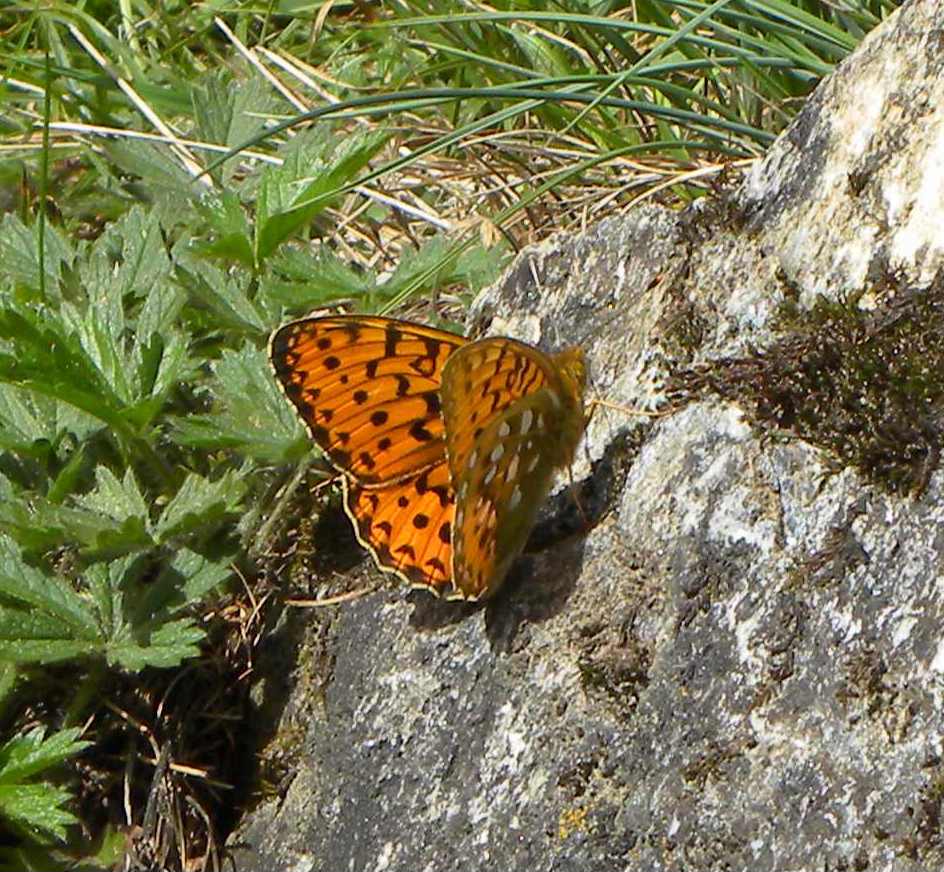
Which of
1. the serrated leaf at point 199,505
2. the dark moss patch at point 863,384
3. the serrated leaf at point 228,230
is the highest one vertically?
the dark moss patch at point 863,384

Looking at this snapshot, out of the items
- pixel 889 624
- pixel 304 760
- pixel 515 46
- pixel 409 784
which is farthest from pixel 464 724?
pixel 515 46

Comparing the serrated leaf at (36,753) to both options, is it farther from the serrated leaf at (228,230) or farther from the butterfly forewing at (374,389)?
the serrated leaf at (228,230)

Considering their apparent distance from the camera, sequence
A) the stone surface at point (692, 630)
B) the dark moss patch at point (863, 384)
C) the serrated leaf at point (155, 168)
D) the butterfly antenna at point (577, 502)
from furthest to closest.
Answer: the serrated leaf at point (155, 168) < the butterfly antenna at point (577, 502) < the dark moss patch at point (863, 384) < the stone surface at point (692, 630)

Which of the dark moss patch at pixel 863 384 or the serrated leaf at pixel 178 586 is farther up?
the dark moss patch at pixel 863 384

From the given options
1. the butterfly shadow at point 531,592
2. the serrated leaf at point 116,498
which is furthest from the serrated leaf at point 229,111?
the butterfly shadow at point 531,592

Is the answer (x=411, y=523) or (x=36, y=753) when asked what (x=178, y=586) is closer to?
(x=36, y=753)

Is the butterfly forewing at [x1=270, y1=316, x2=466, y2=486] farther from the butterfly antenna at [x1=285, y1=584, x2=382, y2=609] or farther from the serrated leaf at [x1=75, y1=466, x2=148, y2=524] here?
the serrated leaf at [x1=75, y1=466, x2=148, y2=524]

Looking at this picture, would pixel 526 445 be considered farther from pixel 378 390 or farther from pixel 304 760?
pixel 304 760
